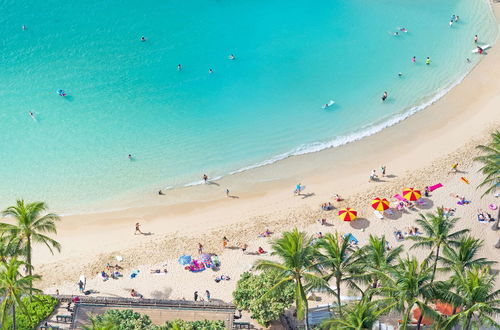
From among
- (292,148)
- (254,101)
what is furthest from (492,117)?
(254,101)

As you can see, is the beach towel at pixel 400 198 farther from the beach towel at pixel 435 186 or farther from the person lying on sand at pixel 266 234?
the person lying on sand at pixel 266 234

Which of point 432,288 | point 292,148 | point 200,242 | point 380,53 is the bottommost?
point 432,288

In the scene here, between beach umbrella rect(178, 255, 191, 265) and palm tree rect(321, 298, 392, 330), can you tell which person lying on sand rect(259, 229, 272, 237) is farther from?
palm tree rect(321, 298, 392, 330)

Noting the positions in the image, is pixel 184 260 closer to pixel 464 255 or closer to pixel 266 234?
pixel 266 234

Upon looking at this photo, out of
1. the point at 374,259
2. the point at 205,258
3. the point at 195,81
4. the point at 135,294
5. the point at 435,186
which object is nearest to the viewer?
the point at 374,259

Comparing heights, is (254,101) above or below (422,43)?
below

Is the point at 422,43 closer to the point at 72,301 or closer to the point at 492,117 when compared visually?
the point at 492,117

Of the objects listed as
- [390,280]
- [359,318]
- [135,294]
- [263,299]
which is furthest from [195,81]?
[359,318]

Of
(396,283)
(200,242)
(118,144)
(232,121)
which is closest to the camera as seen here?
(396,283)

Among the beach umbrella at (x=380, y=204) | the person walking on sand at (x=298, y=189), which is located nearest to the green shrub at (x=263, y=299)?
the beach umbrella at (x=380, y=204)
